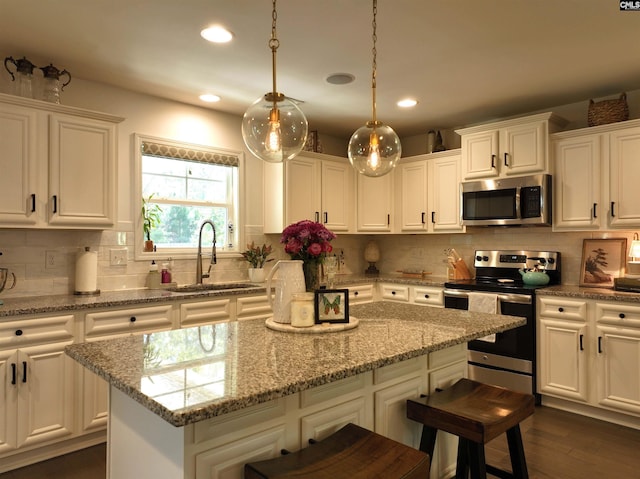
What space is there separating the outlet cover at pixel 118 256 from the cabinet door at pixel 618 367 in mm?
3582

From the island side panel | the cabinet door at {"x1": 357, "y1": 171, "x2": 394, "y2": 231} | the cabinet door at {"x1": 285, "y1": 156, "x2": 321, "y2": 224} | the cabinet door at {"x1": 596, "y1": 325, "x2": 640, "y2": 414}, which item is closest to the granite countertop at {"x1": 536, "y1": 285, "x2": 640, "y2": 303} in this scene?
the cabinet door at {"x1": 596, "y1": 325, "x2": 640, "y2": 414}

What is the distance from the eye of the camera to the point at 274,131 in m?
1.87

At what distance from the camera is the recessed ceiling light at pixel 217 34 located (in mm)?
2596

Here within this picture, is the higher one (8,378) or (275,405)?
(275,405)

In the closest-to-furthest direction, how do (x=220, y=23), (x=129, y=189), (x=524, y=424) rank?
(x=220, y=23), (x=524, y=424), (x=129, y=189)

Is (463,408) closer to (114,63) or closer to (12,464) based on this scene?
(12,464)

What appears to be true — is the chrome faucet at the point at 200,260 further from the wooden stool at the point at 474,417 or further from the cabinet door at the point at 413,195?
the wooden stool at the point at 474,417

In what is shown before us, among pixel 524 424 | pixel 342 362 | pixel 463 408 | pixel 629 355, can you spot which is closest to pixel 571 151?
pixel 629 355

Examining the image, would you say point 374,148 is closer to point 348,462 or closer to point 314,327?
point 314,327

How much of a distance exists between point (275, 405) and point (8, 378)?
1.94m

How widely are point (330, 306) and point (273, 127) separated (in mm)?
811

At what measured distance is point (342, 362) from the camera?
148cm

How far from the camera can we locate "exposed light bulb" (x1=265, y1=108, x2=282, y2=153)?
1.87 meters

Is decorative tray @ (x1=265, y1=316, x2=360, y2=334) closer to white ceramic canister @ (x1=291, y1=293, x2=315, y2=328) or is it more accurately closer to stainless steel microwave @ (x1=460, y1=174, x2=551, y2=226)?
white ceramic canister @ (x1=291, y1=293, x2=315, y2=328)
